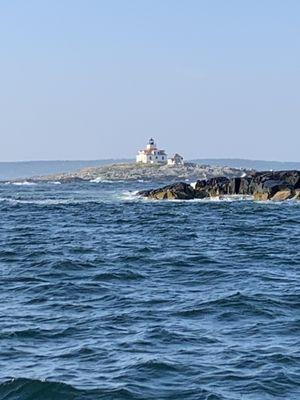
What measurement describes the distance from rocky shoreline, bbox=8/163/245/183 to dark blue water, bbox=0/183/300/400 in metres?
127

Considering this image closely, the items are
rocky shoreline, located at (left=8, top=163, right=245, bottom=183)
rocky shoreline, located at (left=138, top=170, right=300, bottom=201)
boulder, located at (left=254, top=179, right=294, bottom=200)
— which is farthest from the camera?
rocky shoreline, located at (left=8, top=163, right=245, bottom=183)

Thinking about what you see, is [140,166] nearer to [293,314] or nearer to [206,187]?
[206,187]

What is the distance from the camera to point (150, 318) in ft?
63.7

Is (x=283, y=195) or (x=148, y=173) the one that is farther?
(x=148, y=173)

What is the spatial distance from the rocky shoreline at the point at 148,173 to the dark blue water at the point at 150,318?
12710 centimetres

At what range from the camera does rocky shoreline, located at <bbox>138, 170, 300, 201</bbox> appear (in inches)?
2926

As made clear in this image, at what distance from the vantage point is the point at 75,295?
22.8 metres

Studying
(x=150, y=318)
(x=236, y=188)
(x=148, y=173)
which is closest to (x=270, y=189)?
(x=236, y=188)

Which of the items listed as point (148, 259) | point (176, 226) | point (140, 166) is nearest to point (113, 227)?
point (176, 226)

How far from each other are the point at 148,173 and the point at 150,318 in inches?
6186

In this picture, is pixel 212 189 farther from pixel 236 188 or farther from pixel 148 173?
pixel 148 173

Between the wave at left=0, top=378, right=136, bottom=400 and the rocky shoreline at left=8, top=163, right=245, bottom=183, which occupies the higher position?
the wave at left=0, top=378, right=136, bottom=400

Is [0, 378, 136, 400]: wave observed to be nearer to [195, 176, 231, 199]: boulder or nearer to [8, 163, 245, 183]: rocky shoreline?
[195, 176, 231, 199]: boulder

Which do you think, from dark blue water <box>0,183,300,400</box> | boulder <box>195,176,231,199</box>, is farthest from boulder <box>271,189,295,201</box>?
dark blue water <box>0,183,300,400</box>
